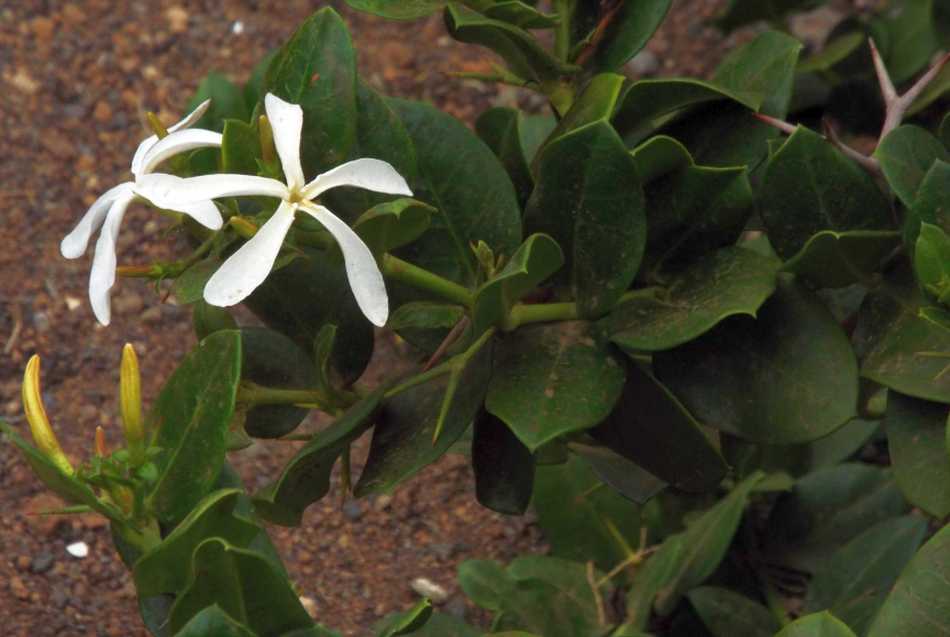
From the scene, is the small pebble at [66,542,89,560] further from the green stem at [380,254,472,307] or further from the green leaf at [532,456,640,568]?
the green stem at [380,254,472,307]

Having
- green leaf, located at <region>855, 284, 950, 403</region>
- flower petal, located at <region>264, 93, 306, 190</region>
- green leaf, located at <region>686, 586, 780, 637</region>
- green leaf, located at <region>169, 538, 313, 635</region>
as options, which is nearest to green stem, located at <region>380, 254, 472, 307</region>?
flower petal, located at <region>264, 93, 306, 190</region>

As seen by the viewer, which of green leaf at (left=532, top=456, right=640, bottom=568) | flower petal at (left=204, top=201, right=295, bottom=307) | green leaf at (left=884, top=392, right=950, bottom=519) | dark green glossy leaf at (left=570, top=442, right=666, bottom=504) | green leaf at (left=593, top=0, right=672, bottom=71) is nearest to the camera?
flower petal at (left=204, top=201, right=295, bottom=307)

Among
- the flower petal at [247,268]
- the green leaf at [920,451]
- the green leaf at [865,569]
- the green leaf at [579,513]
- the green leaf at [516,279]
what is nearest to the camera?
the flower petal at [247,268]

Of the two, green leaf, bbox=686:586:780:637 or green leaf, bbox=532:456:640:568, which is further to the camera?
green leaf, bbox=532:456:640:568

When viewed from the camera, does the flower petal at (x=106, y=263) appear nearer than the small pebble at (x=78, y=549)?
Yes

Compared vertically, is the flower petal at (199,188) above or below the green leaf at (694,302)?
above

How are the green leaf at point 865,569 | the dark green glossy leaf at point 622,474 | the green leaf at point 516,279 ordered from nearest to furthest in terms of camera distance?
the green leaf at point 516,279, the dark green glossy leaf at point 622,474, the green leaf at point 865,569

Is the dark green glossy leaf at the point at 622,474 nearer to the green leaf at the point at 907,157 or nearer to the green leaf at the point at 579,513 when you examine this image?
the green leaf at the point at 579,513

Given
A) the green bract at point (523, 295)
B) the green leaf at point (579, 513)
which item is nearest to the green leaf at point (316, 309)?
the green bract at point (523, 295)
